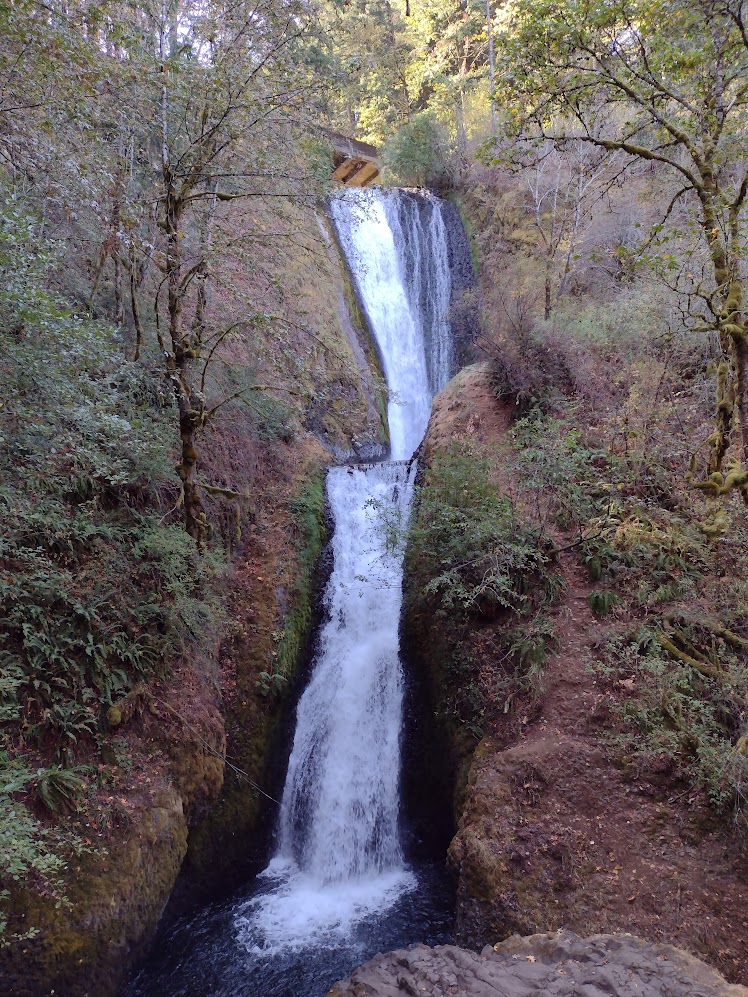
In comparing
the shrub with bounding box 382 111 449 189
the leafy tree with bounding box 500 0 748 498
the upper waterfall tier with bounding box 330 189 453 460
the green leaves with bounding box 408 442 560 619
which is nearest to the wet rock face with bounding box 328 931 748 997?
the green leaves with bounding box 408 442 560 619

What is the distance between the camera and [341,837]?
7922 millimetres

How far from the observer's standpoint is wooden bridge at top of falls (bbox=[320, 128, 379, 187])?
2295 cm

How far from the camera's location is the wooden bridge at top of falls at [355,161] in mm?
22953

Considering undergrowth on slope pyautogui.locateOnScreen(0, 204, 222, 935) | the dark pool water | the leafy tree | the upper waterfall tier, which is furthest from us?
the upper waterfall tier

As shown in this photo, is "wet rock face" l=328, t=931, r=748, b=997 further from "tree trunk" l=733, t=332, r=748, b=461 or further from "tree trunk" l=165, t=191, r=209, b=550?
"tree trunk" l=165, t=191, r=209, b=550

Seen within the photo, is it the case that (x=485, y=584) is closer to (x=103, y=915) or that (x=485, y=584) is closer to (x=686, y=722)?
(x=686, y=722)

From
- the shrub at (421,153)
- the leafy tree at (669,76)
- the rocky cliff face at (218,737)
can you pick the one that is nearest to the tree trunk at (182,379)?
the rocky cliff face at (218,737)

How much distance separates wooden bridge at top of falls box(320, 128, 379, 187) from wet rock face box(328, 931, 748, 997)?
24.0 metres

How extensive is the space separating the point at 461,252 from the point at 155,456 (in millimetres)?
14786

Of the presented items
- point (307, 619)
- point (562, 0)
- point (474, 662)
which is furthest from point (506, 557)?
point (562, 0)

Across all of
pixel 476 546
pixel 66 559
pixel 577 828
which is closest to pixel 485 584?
pixel 476 546

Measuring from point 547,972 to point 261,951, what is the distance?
368cm

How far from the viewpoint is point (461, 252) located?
19312mm

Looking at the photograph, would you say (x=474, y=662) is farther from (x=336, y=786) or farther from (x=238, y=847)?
(x=238, y=847)
